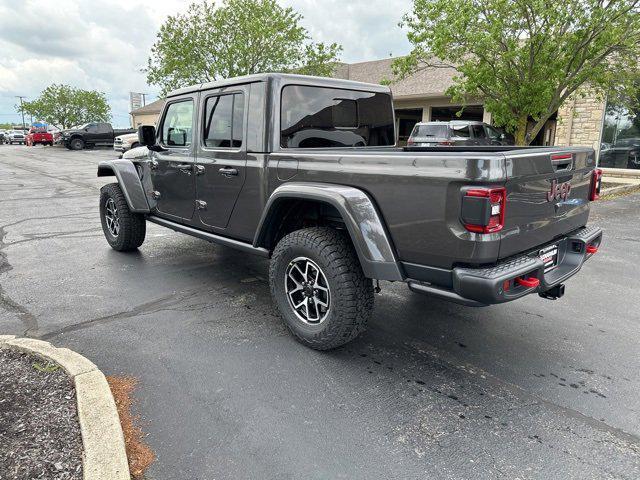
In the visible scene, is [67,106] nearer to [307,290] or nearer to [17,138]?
[17,138]

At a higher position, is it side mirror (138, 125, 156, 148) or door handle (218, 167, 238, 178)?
side mirror (138, 125, 156, 148)

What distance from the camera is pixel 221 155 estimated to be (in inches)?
159

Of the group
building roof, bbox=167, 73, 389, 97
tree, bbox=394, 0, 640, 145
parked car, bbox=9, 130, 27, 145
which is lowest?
building roof, bbox=167, 73, 389, 97

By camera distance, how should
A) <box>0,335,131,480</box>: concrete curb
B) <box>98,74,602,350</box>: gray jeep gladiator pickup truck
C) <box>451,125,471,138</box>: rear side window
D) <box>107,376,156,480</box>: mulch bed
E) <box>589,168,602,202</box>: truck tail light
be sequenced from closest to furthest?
<box>0,335,131,480</box>: concrete curb < <box>107,376,156,480</box>: mulch bed < <box>98,74,602,350</box>: gray jeep gladiator pickup truck < <box>589,168,602,202</box>: truck tail light < <box>451,125,471,138</box>: rear side window

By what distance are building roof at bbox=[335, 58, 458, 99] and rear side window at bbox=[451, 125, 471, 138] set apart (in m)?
4.10

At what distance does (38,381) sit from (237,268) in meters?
2.71

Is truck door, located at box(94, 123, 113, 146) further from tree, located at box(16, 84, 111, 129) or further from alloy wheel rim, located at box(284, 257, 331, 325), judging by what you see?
alloy wheel rim, located at box(284, 257, 331, 325)

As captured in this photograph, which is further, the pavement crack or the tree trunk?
the tree trunk

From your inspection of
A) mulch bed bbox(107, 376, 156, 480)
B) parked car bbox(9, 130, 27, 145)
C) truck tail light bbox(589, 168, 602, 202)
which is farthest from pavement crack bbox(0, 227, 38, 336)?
parked car bbox(9, 130, 27, 145)

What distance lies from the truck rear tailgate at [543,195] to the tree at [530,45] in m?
7.16

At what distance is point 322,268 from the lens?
3150 mm

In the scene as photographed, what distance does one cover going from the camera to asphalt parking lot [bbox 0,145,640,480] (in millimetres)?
2285

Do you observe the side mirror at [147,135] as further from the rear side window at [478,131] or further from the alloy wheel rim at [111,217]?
the rear side window at [478,131]

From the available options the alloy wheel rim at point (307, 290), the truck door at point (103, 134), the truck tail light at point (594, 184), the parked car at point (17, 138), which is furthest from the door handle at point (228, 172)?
the parked car at point (17, 138)
